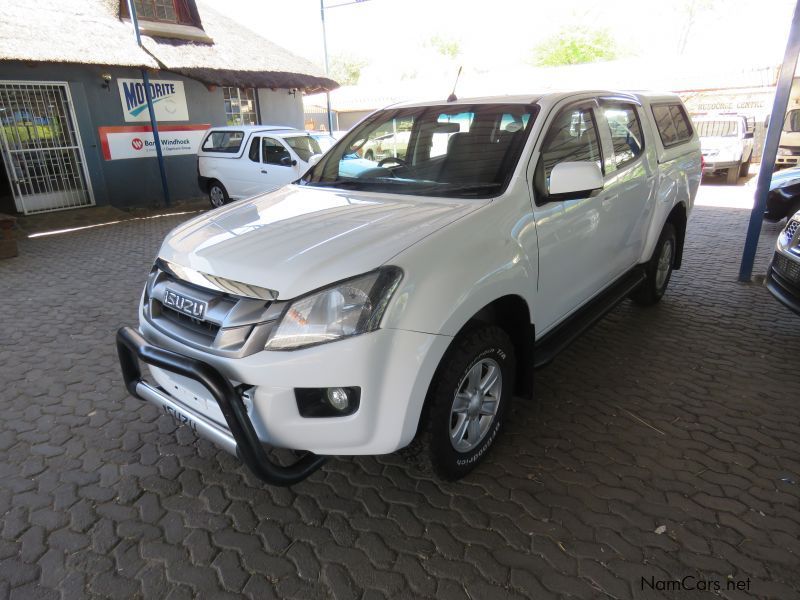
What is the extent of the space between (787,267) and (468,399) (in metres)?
3.15

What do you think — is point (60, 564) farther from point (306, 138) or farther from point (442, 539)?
point (306, 138)

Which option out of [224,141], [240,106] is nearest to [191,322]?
[224,141]

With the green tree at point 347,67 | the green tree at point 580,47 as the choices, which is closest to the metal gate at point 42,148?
the green tree at point 580,47

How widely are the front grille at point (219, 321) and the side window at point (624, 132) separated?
2793mm

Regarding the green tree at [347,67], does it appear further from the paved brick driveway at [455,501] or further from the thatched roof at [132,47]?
the paved brick driveway at [455,501]

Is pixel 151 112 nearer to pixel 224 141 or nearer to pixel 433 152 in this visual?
pixel 224 141

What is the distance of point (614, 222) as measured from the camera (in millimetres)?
3613

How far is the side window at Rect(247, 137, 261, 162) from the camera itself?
32.7 ft

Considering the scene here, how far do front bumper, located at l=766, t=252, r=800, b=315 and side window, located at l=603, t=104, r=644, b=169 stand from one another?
145cm

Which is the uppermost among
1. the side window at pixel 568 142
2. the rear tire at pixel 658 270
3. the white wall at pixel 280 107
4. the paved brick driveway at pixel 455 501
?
the white wall at pixel 280 107

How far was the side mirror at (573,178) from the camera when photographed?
258 centimetres

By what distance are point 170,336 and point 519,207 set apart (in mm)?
1792

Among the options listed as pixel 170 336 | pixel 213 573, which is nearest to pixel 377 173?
pixel 170 336

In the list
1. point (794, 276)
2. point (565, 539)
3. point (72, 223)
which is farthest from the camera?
point (72, 223)
